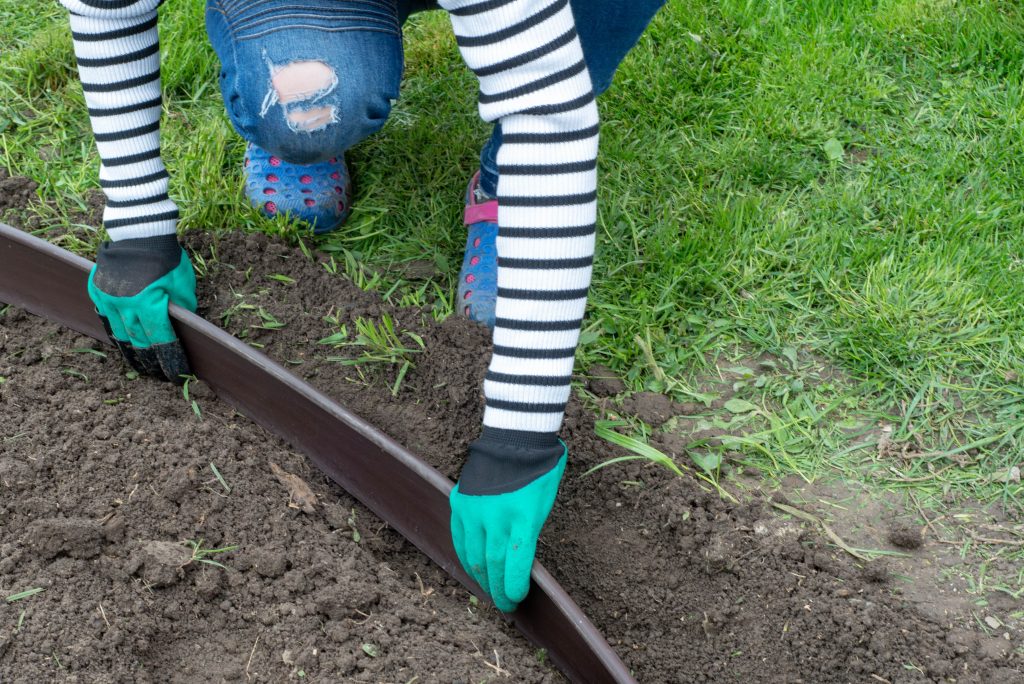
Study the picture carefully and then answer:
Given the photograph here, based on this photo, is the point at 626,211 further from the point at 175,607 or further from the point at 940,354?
the point at 175,607

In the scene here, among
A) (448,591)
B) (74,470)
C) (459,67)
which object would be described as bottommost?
(448,591)

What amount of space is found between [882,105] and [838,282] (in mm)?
821

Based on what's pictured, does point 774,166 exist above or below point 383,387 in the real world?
above

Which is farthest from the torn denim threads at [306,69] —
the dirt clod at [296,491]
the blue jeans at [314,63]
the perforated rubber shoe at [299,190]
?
the dirt clod at [296,491]

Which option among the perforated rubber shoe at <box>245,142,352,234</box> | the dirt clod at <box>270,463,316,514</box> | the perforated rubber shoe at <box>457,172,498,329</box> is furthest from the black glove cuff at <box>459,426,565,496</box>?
the perforated rubber shoe at <box>245,142,352,234</box>

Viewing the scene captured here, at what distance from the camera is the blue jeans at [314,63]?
6.59 ft

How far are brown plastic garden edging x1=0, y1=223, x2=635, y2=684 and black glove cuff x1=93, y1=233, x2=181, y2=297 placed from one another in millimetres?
93

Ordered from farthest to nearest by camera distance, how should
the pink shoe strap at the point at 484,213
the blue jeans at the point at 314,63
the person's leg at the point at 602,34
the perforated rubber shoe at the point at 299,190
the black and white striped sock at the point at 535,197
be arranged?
the perforated rubber shoe at the point at 299,190 → the pink shoe strap at the point at 484,213 → the person's leg at the point at 602,34 → the blue jeans at the point at 314,63 → the black and white striped sock at the point at 535,197

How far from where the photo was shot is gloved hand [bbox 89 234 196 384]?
6.68 ft

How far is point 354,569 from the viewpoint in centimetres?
185

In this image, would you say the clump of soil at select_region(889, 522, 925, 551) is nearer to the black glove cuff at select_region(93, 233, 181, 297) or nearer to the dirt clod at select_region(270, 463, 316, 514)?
the dirt clod at select_region(270, 463, 316, 514)

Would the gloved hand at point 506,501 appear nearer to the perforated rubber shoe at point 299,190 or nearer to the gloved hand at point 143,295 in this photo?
the gloved hand at point 143,295

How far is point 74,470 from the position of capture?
1.98m

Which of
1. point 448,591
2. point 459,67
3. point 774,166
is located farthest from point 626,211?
point 448,591
